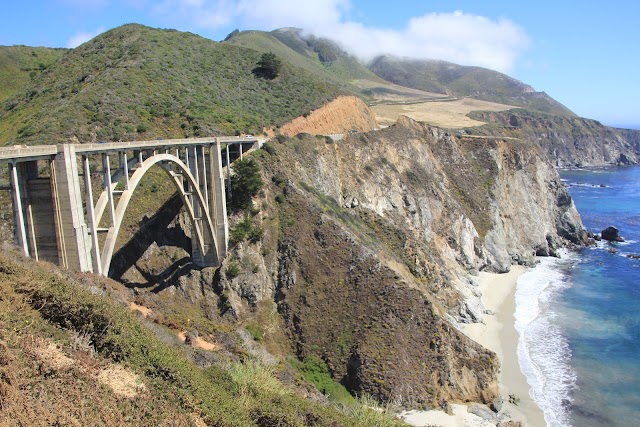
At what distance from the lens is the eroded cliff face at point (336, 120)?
55.1m

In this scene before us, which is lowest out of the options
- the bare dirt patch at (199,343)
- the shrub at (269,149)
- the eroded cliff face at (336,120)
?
the bare dirt patch at (199,343)

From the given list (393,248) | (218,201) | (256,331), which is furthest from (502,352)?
(218,201)

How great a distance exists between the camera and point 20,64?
7850 centimetres

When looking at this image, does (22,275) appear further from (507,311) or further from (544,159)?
(544,159)

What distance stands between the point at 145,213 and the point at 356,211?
827 inches

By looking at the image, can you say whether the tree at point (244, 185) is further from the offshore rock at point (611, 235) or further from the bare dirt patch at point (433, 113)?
the bare dirt patch at point (433, 113)

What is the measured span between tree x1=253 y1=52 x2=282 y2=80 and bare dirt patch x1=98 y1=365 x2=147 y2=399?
2246 inches

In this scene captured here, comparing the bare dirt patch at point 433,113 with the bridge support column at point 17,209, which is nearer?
the bridge support column at point 17,209

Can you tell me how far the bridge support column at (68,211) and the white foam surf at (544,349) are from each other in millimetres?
27092

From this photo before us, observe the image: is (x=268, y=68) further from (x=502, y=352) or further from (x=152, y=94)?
(x=502, y=352)

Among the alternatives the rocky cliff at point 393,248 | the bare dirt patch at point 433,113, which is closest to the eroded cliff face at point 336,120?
the rocky cliff at point 393,248

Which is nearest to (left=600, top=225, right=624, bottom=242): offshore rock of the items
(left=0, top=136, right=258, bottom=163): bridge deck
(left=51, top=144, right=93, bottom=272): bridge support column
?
(left=0, top=136, right=258, bottom=163): bridge deck

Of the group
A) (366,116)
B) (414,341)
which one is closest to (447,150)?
(366,116)

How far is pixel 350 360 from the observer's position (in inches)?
1220
